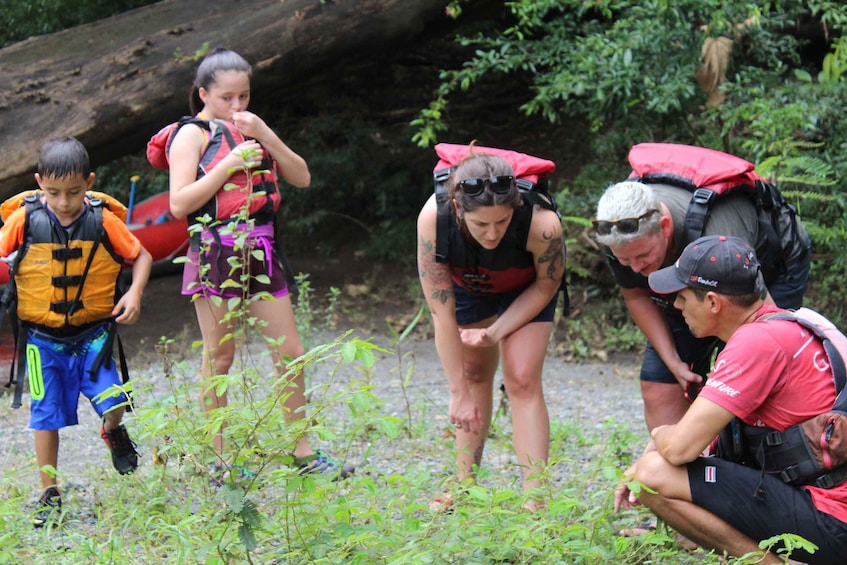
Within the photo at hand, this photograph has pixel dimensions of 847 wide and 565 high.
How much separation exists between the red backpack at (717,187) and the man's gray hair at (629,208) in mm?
185

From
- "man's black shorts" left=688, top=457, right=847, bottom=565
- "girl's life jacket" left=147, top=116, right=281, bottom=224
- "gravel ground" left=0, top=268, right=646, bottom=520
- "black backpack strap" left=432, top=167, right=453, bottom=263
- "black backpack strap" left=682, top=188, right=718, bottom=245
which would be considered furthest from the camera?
"gravel ground" left=0, top=268, right=646, bottom=520

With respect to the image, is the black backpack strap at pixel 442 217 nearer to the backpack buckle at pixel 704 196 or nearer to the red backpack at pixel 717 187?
the red backpack at pixel 717 187

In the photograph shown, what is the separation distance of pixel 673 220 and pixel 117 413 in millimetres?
2485

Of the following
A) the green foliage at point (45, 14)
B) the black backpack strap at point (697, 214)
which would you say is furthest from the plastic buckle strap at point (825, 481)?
the green foliage at point (45, 14)

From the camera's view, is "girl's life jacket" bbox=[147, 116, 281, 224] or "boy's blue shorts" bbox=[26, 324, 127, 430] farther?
"girl's life jacket" bbox=[147, 116, 281, 224]

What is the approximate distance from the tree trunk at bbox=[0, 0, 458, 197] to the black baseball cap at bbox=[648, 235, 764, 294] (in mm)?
5429

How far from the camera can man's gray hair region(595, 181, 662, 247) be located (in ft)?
11.9

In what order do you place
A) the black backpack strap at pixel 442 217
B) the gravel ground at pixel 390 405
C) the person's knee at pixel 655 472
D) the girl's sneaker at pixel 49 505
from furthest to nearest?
the gravel ground at pixel 390 405
the girl's sneaker at pixel 49 505
the black backpack strap at pixel 442 217
the person's knee at pixel 655 472

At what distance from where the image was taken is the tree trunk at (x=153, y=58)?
7492mm

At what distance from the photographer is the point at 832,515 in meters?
3.25

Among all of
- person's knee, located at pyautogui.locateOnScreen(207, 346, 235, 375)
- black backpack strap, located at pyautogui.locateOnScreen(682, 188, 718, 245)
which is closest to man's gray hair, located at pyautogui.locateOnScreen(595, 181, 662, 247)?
black backpack strap, located at pyautogui.locateOnScreen(682, 188, 718, 245)

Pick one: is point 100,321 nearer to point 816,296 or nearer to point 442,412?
point 442,412

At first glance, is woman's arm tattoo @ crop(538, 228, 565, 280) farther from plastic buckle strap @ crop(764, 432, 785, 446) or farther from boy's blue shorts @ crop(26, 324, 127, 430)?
boy's blue shorts @ crop(26, 324, 127, 430)

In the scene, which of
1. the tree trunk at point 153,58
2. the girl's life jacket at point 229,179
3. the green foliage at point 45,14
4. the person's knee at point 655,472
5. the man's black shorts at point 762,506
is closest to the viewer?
the man's black shorts at point 762,506
